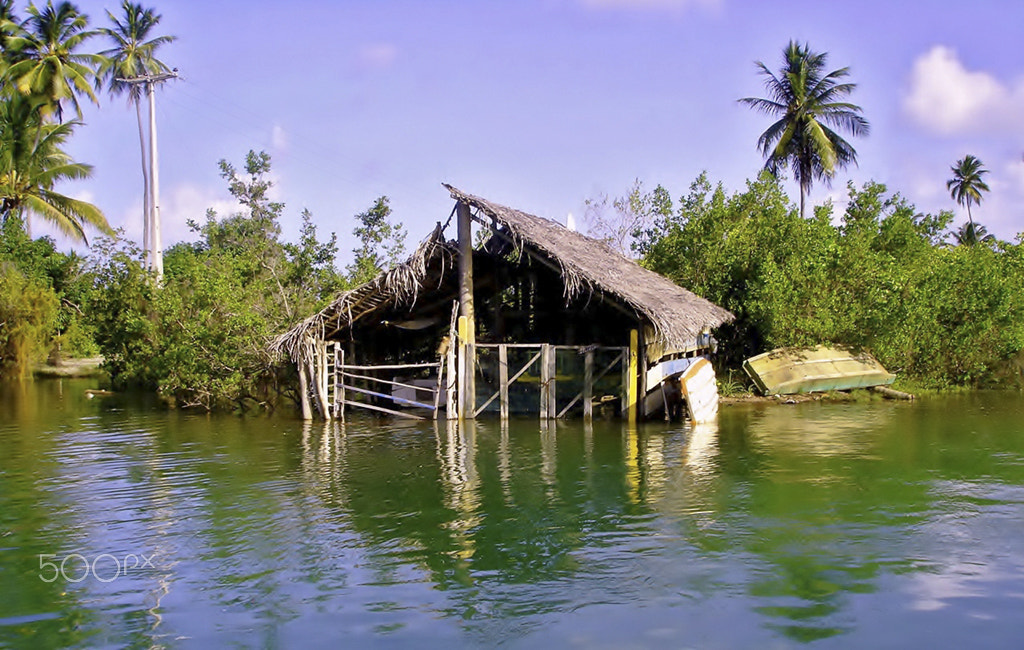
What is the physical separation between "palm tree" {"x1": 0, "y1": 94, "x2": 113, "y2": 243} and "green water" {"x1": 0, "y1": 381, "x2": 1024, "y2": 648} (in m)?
17.3

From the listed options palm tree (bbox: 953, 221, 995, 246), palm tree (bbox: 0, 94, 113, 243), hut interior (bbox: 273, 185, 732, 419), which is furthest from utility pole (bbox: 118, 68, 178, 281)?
palm tree (bbox: 953, 221, 995, 246)

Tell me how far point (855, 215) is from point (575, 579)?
801 inches

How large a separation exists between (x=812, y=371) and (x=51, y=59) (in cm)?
2545

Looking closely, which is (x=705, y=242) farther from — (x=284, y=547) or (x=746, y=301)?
(x=284, y=547)

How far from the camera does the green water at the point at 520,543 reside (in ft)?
19.7

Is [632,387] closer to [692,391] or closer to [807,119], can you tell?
[692,391]

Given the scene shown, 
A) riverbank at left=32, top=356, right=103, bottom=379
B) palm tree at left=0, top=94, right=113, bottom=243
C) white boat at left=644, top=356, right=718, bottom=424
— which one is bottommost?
white boat at left=644, top=356, right=718, bottom=424

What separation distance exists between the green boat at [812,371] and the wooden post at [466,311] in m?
7.47

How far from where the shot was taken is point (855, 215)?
24328 millimetres

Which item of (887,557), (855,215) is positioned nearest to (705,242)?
(855,215)

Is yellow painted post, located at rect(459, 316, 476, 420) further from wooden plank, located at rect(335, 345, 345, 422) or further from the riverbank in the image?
the riverbank

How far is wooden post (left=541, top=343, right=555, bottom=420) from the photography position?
51.2ft

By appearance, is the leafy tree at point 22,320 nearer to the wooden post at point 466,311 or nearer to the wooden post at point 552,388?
the wooden post at point 466,311

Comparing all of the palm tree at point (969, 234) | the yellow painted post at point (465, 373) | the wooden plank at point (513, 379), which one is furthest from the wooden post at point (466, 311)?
the palm tree at point (969, 234)
